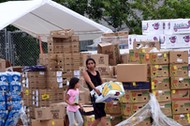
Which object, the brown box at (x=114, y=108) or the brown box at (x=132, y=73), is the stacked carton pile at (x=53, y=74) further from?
the brown box at (x=132, y=73)

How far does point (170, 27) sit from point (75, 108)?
4275 millimetres

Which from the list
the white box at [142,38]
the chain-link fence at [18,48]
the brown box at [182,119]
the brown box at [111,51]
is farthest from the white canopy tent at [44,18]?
the brown box at [182,119]

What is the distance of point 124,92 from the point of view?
10180 millimetres

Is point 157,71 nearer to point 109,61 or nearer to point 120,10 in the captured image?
point 109,61

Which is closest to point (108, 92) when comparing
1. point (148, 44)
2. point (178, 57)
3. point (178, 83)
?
point (178, 83)

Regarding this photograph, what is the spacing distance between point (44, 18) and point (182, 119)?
22.9 feet

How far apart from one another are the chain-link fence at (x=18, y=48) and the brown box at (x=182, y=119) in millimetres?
8432

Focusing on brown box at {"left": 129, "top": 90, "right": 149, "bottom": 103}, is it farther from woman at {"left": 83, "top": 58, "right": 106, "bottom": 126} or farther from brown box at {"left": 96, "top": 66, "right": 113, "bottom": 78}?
brown box at {"left": 96, "top": 66, "right": 113, "bottom": 78}

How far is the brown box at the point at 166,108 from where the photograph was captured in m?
10.9

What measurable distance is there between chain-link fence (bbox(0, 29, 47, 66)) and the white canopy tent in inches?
32.4

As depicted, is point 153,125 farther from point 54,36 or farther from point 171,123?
point 54,36

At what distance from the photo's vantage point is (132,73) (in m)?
10.6

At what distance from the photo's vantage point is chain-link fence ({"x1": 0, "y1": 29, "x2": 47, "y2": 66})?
58.7ft

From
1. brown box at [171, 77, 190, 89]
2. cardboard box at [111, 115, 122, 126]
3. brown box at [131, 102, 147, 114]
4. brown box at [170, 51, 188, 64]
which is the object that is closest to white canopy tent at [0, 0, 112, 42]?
cardboard box at [111, 115, 122, 126]
